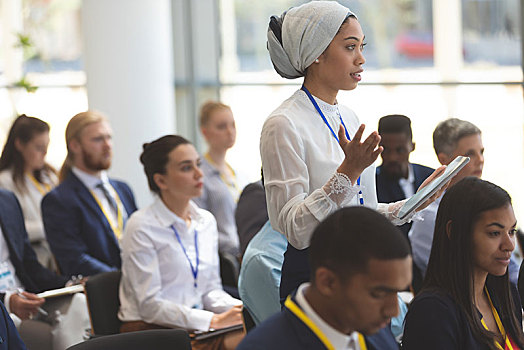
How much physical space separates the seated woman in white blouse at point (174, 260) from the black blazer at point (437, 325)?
1551 mm

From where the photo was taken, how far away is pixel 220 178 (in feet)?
19.9

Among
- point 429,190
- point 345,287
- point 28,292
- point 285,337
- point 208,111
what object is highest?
point 208,111

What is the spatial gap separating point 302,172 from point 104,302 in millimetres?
1719

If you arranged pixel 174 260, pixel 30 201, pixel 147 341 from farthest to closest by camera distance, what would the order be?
pixel 30 201
pixel 174 260
pixel 147 341

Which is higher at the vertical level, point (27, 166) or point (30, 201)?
point (27, 166)

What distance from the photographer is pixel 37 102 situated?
948 cm

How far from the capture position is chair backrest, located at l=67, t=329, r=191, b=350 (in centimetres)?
266

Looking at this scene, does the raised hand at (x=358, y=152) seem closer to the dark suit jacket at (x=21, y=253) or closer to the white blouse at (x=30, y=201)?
the dark suit jacket at (x=21, y=253)

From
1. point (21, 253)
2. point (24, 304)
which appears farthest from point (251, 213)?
point (21, 253)

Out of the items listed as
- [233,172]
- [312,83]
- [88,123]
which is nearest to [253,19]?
[233,172]

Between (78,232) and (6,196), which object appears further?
(78,232)

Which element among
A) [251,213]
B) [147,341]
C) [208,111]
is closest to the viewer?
[147,341]

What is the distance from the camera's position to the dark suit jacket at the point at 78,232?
15.9 ft

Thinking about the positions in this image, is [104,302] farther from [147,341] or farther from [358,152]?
[358,152]
